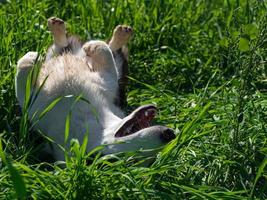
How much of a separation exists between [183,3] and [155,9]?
0.23 metres

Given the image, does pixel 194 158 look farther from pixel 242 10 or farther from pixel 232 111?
pixel 242 10

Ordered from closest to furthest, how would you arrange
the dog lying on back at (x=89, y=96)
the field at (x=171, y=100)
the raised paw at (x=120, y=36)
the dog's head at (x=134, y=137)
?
the field at (x=171, y=100) → the dog's head at (x=134, y=137) → the dog lying on back at (x=89, y=96) → the raised paw at (x=120, y=36)

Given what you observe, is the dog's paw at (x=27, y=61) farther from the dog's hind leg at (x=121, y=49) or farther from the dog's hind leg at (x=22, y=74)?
the dog's hind leg at (x=121, y=49)

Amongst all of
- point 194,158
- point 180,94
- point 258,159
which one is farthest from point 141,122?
point 180,94

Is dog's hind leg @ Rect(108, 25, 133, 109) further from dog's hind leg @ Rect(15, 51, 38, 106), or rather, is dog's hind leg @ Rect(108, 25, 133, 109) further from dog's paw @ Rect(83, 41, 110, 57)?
dog's hind leg @ Rect(15, 51, 38, 106)

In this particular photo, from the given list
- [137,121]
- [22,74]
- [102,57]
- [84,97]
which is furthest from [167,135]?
[102,57]

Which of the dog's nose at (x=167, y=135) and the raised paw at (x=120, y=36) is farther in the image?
the raised paw at (x=120, y=36)

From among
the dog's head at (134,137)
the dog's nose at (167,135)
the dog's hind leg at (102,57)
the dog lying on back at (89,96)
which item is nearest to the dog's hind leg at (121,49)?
the dog lying on back at (89,96)

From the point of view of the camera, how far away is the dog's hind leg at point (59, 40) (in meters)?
4.95

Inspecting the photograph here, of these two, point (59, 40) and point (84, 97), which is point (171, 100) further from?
point (59, 40)

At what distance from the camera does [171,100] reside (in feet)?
16.2

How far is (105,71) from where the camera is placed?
4949 mm

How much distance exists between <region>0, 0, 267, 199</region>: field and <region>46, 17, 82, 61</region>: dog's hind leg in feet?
0.41

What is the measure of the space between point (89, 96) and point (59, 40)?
0.55 meters
